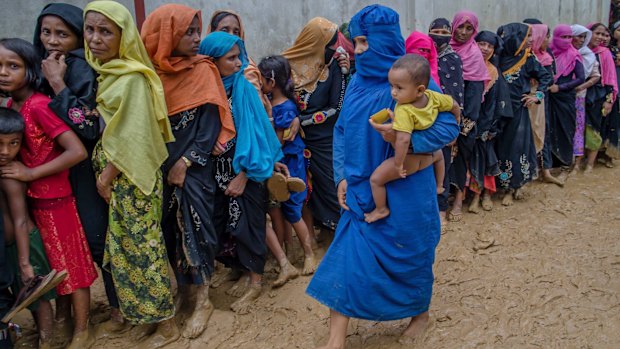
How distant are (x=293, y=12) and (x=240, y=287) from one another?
400 cm

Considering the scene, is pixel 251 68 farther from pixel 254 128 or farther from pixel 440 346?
pixel 440 346

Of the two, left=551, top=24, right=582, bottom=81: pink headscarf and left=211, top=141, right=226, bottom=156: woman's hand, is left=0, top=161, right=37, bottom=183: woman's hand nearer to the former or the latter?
left=211, top=141, right=226, bottom=156: woman's hand

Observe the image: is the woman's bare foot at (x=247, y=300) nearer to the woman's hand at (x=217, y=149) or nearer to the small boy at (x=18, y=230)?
the woman's hand at (x=217, y=149)

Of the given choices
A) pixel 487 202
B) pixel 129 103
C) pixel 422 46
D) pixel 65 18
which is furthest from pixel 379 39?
pixel 487 202

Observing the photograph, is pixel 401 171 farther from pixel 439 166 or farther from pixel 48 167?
pixel 48 167

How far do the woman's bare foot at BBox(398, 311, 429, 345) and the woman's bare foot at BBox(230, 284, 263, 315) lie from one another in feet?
3.59

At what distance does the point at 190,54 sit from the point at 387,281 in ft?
5.51

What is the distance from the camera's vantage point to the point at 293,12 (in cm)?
673

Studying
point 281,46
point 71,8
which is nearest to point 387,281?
point 71,8

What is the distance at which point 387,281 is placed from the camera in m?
2.79

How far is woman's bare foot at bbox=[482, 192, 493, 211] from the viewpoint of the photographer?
544 cm

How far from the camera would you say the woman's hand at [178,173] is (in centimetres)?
319

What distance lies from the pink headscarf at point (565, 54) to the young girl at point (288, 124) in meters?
3.60

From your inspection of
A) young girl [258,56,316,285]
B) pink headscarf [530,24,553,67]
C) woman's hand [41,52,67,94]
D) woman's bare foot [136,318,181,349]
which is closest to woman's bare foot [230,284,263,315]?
young girl [258,56,316,285]
